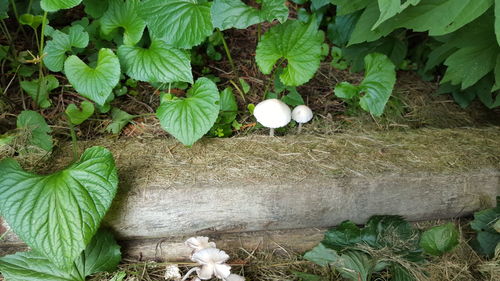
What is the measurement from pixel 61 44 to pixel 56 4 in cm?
27

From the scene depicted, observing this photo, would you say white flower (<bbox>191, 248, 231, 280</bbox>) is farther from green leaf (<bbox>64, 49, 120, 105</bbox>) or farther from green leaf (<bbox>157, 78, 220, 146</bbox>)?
green leaf (<bbox>64, 49, 120, 105</bbox>)

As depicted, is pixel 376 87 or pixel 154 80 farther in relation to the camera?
pixel 376 87

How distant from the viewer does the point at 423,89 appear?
2289 millimetres

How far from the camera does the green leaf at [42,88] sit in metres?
1.87

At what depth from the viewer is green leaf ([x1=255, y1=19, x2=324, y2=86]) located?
1815mm

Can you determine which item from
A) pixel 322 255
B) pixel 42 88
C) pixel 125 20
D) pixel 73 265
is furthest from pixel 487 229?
pixel 42 88

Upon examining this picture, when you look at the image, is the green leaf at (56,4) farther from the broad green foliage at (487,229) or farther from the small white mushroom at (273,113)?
the broad green foliage at (487,229)

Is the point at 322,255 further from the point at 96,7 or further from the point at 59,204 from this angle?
the point at 96,7

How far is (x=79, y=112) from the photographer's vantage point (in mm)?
1801

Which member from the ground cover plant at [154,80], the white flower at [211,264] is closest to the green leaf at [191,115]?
the ground cover plant at [154,80]

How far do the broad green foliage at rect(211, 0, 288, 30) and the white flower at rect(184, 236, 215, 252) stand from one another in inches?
31.2

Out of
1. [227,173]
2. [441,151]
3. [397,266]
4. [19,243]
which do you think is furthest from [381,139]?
[19,243]

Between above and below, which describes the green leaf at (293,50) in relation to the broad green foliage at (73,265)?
above

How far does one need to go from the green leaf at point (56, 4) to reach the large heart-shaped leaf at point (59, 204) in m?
0.55
